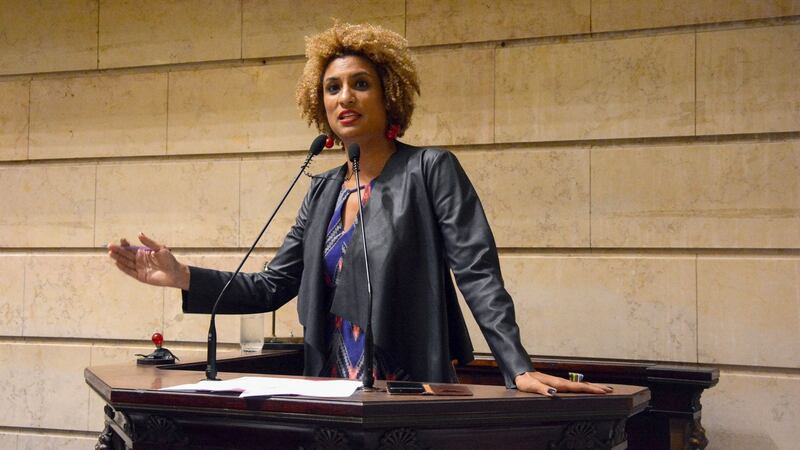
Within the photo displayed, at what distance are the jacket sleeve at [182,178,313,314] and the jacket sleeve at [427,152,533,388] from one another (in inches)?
21.2

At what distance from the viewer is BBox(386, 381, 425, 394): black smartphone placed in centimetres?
208

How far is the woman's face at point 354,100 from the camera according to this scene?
2955mm

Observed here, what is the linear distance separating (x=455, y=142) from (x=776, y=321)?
1811 mm

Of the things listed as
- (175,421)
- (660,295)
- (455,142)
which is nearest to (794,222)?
(660,295)

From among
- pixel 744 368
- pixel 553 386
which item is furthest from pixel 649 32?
pixel 553 386

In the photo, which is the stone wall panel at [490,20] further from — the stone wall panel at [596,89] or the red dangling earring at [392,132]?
the red dangling earring at [392,132]

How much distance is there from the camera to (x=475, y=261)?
2.57 metres

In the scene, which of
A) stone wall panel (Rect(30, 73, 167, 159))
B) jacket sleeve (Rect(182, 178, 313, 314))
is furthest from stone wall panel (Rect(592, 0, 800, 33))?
stone wall panel (Rect(30, 73, 167, 159))

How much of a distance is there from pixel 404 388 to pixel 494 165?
2860 millimetres

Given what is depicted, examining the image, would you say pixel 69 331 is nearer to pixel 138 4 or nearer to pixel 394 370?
pixel 138 4

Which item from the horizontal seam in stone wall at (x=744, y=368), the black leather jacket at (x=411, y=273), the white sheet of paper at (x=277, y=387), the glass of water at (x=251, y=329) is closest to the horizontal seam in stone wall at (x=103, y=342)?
the glass of water at (x=251, y=329)

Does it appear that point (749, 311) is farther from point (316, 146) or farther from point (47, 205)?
point (47, 205)

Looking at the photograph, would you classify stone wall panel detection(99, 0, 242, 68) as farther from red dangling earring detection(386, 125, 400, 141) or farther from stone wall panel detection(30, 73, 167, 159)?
red dangling earring detection(386, 125, 400, 141)

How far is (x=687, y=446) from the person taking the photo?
3713mm
